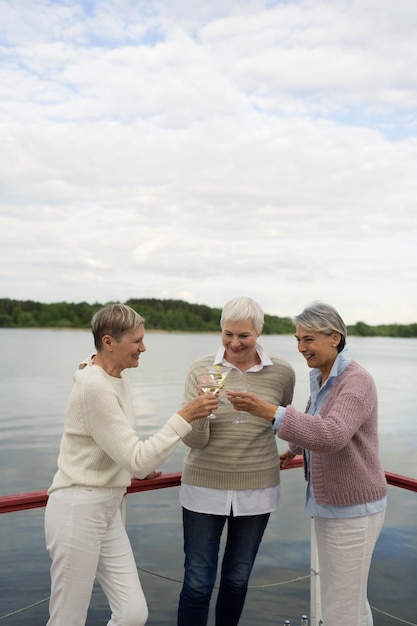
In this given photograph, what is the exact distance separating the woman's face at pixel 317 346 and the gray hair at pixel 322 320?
0.02 m

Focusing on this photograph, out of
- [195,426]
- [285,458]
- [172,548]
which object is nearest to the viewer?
[195,426]

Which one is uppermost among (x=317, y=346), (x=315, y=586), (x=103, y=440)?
(x=317, y=346)

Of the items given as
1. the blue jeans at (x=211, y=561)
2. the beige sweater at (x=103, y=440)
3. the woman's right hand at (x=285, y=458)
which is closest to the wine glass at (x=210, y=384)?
the beige sweater at (x=103, y=440)

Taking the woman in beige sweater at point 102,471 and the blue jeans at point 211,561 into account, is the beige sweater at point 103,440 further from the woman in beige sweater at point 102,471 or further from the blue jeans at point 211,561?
the blue jeans at point 211,561

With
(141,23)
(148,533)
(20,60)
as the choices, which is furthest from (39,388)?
(141,23)

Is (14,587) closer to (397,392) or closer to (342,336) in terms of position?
(342,336)

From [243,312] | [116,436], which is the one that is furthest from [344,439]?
[116,436]

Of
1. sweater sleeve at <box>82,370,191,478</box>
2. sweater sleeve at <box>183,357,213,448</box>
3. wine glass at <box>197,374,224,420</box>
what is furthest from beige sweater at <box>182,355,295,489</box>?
sweater sleeve at <box>82,370,191,478</box>

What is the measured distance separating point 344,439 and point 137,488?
0.94 metres

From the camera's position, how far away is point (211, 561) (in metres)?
2.88

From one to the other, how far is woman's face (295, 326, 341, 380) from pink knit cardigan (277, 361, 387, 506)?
9 cm

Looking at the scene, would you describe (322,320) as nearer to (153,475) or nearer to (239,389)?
(239,389)

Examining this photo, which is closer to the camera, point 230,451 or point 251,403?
point 251,403

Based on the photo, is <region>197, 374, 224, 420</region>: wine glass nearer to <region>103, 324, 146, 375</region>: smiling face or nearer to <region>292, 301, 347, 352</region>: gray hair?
<region>103, 324, 146, 375</region>: smiling face
